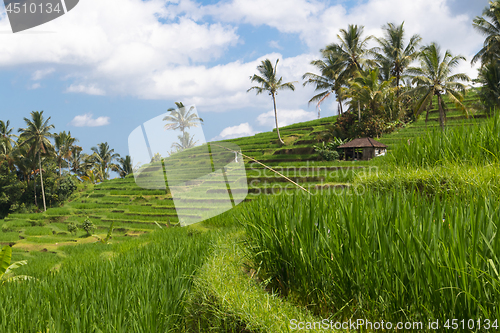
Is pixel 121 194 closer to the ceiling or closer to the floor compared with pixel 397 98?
closer to the floor

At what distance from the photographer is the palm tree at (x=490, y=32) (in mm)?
17922

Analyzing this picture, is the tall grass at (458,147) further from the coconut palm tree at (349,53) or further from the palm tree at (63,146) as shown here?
the palm tree at (63,146)

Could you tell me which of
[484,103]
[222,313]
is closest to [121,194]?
[222,313]

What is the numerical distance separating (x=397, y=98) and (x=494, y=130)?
19.1 metres

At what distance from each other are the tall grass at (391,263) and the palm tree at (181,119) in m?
1.51

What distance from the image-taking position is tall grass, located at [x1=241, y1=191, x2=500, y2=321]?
1.40 meters

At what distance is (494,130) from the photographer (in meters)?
3.34

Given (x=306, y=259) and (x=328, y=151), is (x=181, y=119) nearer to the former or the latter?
(x=306, y=259)

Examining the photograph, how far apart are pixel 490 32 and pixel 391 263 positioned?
24.5 meters

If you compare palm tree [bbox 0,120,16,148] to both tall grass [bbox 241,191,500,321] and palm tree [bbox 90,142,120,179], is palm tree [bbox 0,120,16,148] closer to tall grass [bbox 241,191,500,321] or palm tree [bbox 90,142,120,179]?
palm tree [bbox 90,142,120,179]

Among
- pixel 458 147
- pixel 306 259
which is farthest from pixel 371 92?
pixel 306 259

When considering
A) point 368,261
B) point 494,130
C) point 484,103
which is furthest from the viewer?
point 484,103

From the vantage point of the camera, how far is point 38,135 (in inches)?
1048

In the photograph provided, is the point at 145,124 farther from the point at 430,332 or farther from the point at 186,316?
the point at 430,332
